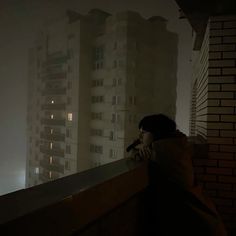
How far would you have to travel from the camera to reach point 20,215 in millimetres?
849

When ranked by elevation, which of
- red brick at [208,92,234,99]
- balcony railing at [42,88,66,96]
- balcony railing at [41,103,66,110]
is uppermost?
balcony railing at [42,88,66,96]

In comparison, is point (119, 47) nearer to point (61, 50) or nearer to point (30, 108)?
point (61, 50)

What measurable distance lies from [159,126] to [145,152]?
0.67 ft

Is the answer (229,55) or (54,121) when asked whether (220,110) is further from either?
(54,121)

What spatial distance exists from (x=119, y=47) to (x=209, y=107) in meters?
22.8

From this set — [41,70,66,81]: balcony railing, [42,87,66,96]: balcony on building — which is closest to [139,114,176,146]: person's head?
[41,70,66,81]: balcony railing

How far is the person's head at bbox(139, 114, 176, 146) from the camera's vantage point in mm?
1790

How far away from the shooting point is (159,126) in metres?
1.81

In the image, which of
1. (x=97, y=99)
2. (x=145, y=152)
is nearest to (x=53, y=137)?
(x=97, y=99)

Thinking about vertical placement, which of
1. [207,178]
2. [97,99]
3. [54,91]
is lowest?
[207,178]

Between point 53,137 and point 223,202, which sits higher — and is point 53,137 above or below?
below

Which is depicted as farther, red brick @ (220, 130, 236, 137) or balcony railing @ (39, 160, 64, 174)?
balcony railing @ (39, 160, 64, 174)

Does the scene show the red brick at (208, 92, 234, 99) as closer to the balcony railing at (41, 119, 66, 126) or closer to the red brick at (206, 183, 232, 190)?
the red brick at (206, 183, 232, 190)

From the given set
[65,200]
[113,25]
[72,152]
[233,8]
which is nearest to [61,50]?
[113,25]
